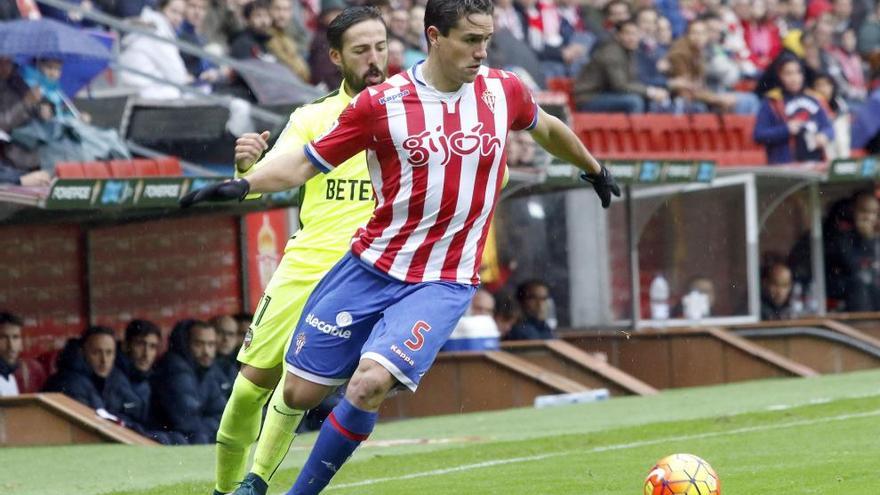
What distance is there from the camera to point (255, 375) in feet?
27.1

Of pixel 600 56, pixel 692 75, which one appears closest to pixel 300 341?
pixel 600 56

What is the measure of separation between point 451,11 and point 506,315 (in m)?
9.60

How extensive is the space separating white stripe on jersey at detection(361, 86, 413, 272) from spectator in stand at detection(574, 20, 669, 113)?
11602 mm

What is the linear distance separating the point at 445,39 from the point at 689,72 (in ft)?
45.1

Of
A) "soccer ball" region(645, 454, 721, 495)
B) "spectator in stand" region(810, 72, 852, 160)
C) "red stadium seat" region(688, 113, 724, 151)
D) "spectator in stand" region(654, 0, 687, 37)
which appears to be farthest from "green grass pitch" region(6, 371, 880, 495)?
"spectator in stand" region(654, 0, 687, 37)

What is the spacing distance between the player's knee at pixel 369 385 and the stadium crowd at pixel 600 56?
5.75 meters

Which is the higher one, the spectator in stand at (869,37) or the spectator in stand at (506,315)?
the spectator in stand at (869,37)

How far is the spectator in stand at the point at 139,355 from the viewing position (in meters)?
13.2

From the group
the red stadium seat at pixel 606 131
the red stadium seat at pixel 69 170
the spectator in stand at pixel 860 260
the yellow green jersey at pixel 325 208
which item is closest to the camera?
the yellow green jersey at pixel 325 208

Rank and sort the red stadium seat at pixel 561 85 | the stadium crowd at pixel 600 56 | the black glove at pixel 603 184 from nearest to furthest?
the black glove at pixel 603 184 < the stadium crowd at pixel 600 56 < the red stadium seat at pixel 561 85

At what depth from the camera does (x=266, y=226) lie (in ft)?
52.8

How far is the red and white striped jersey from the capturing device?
7.38 meters

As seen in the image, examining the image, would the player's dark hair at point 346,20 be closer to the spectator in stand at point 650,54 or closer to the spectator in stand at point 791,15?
the spectator in stand at point 650,54

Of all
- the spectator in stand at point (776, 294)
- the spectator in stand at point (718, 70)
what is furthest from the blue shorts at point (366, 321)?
the spectator in stand at point (718, 70)
